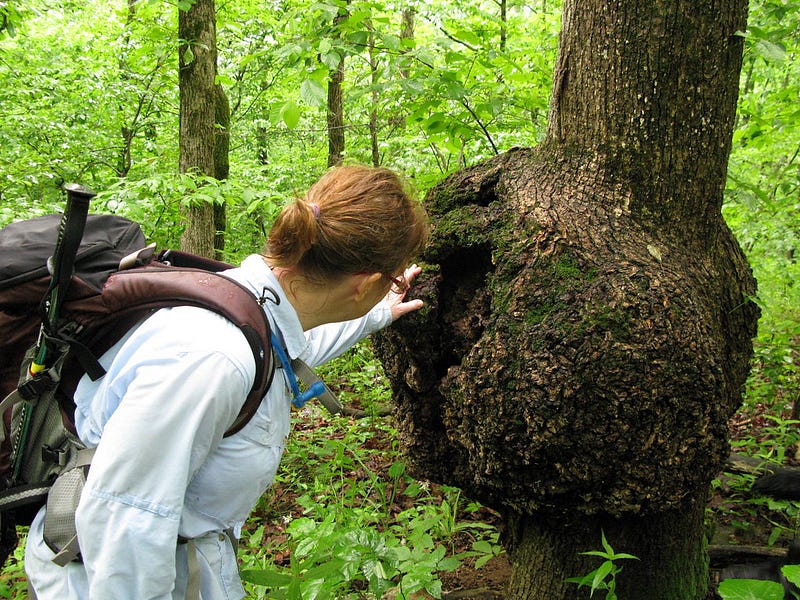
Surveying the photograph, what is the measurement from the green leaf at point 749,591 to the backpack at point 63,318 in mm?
1368

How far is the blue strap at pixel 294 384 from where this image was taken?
1.60 meters

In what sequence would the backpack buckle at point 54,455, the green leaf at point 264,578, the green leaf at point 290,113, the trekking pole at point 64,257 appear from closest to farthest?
the trekking pole at point 64,257, the backpack buckle at point 54,455, the green leaf at point 264,578, the green leaf at point 290,113

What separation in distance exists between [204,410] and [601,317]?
4.26ft

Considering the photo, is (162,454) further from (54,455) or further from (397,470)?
(397,470)

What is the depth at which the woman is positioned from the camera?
1.26 m

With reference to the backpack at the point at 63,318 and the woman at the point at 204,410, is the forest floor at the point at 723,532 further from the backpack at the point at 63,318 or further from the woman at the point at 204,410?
the backpack at the point at 63,318

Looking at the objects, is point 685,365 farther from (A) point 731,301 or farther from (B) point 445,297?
(B) point 445,297

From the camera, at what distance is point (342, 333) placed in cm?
233

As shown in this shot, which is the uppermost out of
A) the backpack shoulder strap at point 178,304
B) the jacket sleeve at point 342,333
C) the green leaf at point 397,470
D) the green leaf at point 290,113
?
the green leaf at point 290,113

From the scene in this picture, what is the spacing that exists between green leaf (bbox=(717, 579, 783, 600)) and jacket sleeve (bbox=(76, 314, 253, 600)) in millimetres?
1579

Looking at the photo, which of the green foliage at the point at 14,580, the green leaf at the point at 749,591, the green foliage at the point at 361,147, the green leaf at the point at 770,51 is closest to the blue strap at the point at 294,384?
the green foliage at the point at 361,147

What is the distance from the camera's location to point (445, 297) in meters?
2.50

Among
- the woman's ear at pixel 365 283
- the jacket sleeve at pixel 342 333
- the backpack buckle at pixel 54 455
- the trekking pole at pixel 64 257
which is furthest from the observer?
the jacket sleeve at pixel 342 333

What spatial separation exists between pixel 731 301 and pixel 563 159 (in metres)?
0.90
